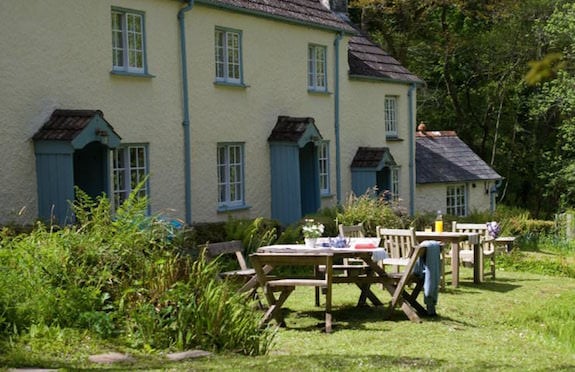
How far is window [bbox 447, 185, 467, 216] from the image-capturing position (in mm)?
35438

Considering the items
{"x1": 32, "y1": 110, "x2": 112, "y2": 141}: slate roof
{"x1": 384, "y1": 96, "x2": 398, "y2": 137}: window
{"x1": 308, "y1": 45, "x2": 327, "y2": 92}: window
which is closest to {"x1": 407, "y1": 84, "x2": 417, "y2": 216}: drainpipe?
{"x1": 384, "y1": 96, "x2": 398, "y2": 137}: window

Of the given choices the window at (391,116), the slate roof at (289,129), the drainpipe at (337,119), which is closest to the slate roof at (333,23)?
the drainpipe at (337,119)

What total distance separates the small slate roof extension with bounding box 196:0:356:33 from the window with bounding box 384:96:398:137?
3827 mm

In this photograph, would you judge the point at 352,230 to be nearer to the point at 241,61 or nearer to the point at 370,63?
the point at 241,61

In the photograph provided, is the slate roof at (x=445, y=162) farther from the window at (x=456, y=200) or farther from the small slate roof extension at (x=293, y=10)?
the small slate roof extension at (x=293, y=10)

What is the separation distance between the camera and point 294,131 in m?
24.4

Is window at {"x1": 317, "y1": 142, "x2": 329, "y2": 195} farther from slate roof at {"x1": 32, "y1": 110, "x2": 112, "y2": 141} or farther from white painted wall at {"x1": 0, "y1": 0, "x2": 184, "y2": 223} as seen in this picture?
slate roof at {"x1": 32, "y1": 110, "x2": 112, "y2": 141}

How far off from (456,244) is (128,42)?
786 centimetres

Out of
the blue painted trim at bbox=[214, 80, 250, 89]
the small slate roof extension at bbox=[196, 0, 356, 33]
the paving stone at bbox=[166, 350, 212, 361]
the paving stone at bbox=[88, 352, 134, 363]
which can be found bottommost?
the paving stone at bbox=[166, 350, 212, 361]

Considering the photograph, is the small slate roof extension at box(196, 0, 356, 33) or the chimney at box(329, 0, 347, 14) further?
the chimney at box(329, 0, 347, 14)

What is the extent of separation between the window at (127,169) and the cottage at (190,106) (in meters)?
0.03

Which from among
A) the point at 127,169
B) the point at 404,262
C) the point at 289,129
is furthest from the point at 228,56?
the point at 404,262

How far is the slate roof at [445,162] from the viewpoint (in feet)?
113

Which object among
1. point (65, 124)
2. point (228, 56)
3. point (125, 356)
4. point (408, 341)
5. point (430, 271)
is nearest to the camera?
point (125, 356)
